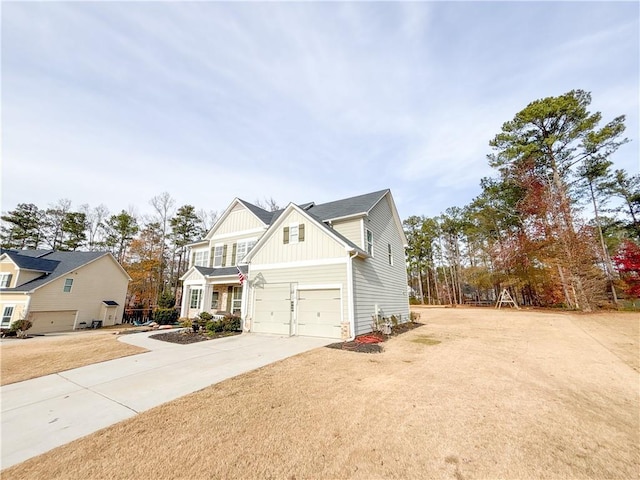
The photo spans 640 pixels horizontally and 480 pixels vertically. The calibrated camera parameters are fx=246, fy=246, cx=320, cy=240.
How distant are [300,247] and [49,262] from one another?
2141 centimetres

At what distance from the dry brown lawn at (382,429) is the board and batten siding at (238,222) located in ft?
42.1

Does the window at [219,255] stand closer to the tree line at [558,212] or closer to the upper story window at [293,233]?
the upper story window at [293,233]

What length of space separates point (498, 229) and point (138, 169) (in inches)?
1486

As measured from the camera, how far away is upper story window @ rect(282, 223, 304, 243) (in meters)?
12.1

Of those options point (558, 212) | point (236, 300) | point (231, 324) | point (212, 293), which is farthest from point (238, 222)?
point (558, 212)

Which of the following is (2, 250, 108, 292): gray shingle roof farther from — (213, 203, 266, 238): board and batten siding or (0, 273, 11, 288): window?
(213, 203, 266, 238): board and batten siding

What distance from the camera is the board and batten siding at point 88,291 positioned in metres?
17.0

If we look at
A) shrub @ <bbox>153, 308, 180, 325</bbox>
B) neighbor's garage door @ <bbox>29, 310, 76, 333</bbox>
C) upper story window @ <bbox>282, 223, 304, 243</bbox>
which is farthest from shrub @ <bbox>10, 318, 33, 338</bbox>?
upper story window @ <bbox>282, 223, 304, 243</bbox>

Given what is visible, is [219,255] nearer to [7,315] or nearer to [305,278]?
[305,278]

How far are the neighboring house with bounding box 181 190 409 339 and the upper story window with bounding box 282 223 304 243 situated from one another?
0.05m

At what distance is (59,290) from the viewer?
17688 millimetres

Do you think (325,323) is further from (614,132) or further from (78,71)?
(614,132)

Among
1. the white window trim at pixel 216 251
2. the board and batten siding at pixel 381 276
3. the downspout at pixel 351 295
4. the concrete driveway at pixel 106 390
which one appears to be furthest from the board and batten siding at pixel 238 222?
the concrete driveway at pixel 106 390

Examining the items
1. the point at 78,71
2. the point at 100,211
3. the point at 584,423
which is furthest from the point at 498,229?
the point at 100,211
